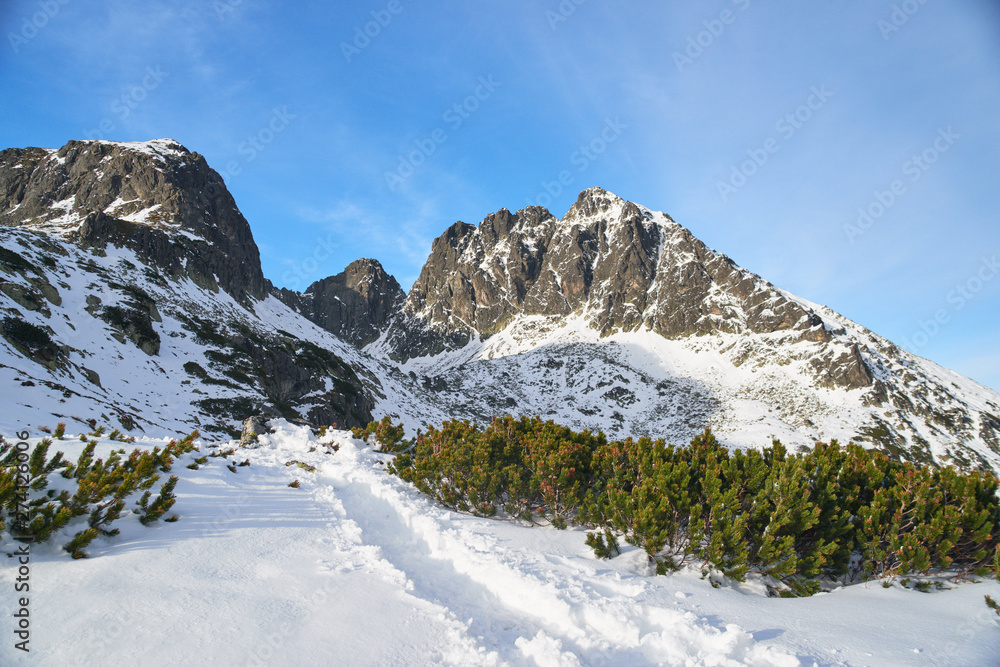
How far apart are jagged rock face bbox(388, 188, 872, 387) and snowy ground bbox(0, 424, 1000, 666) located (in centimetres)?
8146

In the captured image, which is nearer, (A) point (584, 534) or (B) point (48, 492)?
(B) point (48, 492)

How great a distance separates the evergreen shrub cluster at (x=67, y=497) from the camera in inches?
203

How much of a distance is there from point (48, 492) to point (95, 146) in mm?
118530

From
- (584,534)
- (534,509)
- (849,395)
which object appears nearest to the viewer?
(584,534)

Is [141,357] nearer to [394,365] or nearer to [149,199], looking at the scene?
[394,365]

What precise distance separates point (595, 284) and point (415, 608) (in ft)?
453

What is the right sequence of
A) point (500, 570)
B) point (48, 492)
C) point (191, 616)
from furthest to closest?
point (500, 570), point (48, 492), point (191, 616)

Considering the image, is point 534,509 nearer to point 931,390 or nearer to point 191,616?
point 191,616

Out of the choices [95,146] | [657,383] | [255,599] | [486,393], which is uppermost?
[95,146]

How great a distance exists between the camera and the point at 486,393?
7775 cm

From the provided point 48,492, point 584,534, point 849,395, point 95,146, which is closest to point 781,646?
point 584,534

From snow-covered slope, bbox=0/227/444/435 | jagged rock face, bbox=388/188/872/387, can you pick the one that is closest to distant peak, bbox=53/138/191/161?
snow-covered slope, bbox=0/227/444/435

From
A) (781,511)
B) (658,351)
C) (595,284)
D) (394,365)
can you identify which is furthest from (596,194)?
(781,511)

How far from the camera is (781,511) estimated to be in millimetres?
7059
